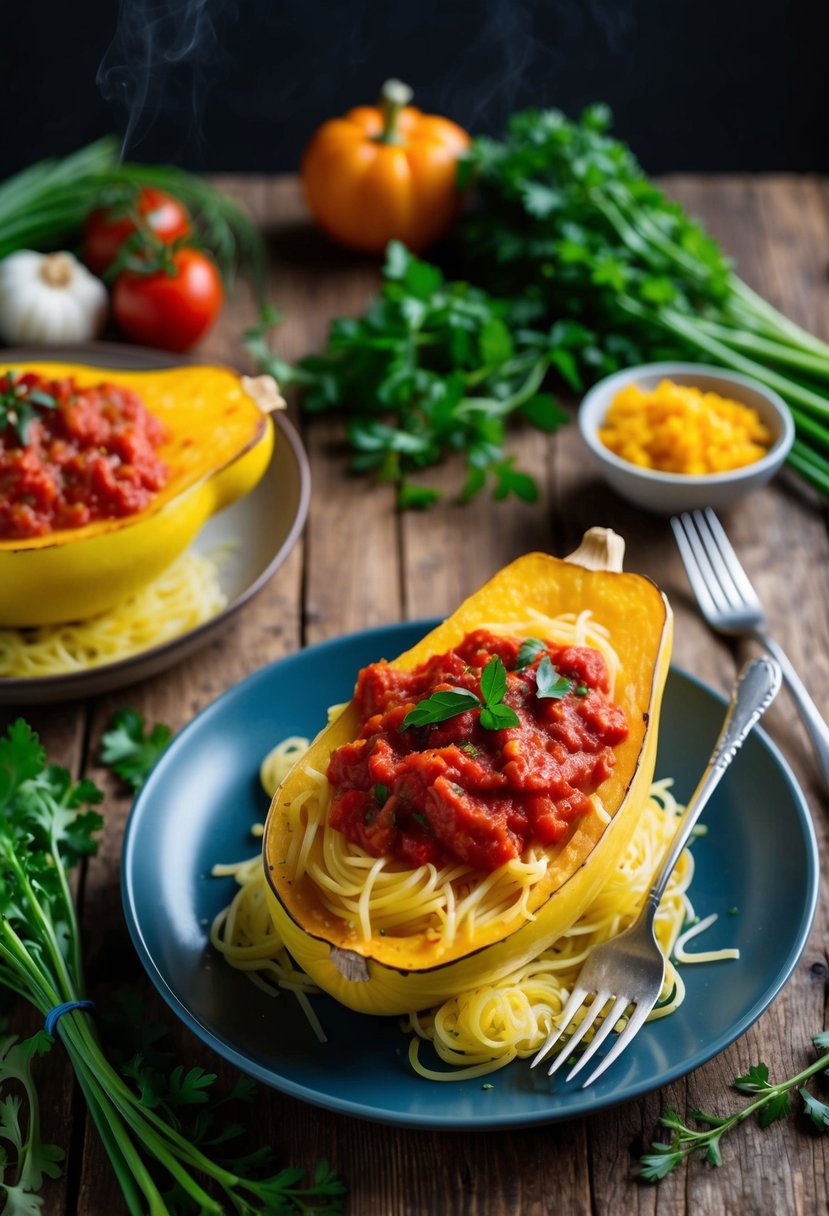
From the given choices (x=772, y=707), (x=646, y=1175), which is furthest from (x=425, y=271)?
(x=646, y=1175)

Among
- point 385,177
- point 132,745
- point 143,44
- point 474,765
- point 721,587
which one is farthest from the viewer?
point 385,177

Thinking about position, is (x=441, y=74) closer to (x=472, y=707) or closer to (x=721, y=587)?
(x=721, y=587)

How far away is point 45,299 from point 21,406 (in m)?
1.50

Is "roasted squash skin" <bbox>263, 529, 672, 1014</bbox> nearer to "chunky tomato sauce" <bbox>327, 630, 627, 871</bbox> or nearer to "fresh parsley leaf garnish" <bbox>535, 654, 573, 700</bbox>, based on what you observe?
"chunky tomato sauce" <bbox>327, 630, 627, 871</bbox>

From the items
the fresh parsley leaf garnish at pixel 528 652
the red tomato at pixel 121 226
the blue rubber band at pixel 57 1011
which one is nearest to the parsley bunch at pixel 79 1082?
the blue rubber band at pixel 57 1011

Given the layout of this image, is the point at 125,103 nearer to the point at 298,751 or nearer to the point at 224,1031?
the point at 298,751

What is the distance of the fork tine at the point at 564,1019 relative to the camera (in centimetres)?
237

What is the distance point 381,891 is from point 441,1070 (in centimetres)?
35

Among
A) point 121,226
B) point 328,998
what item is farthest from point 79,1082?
point 121,226

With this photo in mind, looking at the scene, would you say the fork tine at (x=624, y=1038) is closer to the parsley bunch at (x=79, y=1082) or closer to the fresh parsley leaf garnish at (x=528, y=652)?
the parsley bunch at (x=79, y=1082)

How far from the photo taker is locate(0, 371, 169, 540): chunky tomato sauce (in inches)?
131

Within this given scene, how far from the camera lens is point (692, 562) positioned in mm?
3852

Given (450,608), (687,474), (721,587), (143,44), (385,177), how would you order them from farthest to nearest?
(385,177)
(143,44)
(687,474)
(450,608)
(721,587)

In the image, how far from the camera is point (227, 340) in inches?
197
